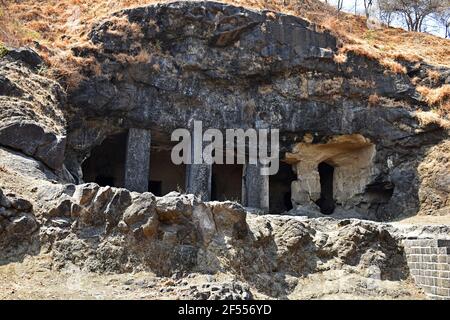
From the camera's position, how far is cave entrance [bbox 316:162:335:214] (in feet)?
62.0

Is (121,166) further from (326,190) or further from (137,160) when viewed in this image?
(326,190)

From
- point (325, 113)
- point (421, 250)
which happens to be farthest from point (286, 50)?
point (421, 250)

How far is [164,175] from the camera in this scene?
747 inches

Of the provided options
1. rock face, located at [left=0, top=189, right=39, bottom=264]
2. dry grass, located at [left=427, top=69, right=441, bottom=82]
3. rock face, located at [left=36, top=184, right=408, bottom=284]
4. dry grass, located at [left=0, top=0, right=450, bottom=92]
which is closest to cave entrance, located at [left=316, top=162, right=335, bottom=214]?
dry grass, located at [left=0, top=0, right=450, bottom=92]

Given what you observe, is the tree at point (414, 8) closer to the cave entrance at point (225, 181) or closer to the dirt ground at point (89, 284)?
the cave entrance at point (225, 181)

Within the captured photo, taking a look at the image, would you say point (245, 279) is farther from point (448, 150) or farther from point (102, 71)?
point (448, 150)

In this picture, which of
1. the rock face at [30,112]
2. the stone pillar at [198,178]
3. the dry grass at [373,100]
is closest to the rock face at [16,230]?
the rock face at [30,112]

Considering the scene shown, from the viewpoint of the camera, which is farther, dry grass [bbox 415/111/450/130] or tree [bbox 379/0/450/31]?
tree [bbox 379/0/450/31]

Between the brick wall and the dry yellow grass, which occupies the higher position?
the dry yellow grass

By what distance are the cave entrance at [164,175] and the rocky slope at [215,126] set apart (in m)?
3.75

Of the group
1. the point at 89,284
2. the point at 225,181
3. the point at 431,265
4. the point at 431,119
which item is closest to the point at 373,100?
the point at 431,119

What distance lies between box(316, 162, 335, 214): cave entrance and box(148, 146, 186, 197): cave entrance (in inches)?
226

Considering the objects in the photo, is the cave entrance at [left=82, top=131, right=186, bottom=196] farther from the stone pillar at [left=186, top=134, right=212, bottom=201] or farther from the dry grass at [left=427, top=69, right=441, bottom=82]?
the dry grass at [left=427, top=69, right=441, bottom=82]

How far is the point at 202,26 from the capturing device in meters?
15.8
